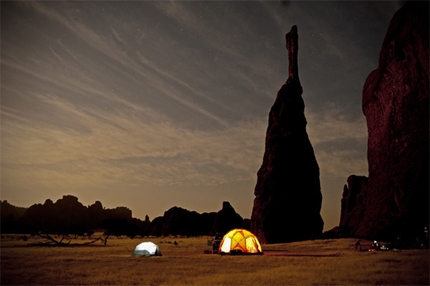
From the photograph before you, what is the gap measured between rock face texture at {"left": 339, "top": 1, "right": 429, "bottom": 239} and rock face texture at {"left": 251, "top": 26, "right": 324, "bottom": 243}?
19.4m

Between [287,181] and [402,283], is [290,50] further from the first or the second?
[402,283]

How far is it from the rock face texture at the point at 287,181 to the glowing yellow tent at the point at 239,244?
32.5 meters

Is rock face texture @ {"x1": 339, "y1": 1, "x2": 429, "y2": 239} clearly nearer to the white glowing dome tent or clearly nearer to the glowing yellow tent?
the glowing yellow tent

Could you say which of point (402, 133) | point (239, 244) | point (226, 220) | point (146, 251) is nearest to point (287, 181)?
point (402, 133)

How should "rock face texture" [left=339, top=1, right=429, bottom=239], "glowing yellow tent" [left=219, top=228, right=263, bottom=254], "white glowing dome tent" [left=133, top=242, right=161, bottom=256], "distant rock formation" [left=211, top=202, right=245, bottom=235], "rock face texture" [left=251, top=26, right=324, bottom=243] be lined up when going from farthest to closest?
"distant rock formation" [left=211, top=202, right=245, bottom=235] < "rock face texture" [left=251, top=26, right=324, bottom=243] < "rock face texture" [left=339, top=1, right=429, bottom=239] < "glowing yellow tent" [left=219, top=228, right=263, bottom=254] < "white glowing dome tent" [left=133, top=242, right=161, bottom=256]

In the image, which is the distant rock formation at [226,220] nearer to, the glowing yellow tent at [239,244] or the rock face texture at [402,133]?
the rock face texture at [402,133]

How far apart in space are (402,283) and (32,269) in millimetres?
20915

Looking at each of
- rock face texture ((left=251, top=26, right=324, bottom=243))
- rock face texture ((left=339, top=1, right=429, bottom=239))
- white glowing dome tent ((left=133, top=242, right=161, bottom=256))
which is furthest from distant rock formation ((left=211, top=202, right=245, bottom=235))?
white glowing dome tent ((left=133, top=242, right=161, bottom=256))

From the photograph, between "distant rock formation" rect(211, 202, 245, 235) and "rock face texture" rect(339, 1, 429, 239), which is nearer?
"rock face texture" rect(339, 1, 429, 239)

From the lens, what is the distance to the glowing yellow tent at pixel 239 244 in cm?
3609

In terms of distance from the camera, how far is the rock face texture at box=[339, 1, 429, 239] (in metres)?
43.0

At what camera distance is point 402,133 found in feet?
156

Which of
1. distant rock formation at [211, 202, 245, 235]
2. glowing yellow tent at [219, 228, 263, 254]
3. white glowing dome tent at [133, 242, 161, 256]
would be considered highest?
distant rock formation at [211, 202, 245, 235]

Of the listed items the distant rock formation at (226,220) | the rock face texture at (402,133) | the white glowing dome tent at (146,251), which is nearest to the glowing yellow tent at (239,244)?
the white glowing dome tent at (146,251)
